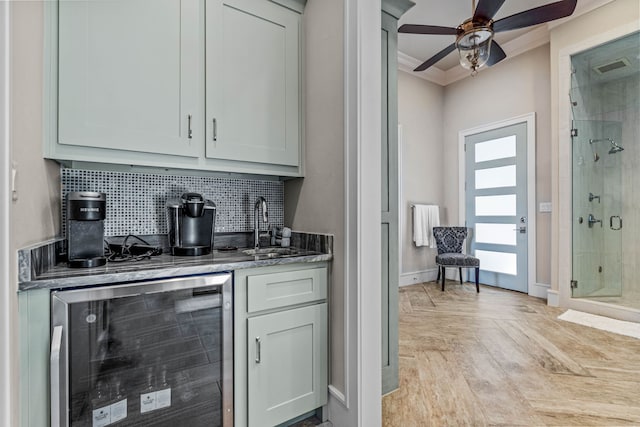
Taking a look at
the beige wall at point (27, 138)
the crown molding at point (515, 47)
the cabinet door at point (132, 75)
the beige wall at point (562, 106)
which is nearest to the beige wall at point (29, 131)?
the beige wall at point (27, 138)

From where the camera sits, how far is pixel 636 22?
297 centimetres

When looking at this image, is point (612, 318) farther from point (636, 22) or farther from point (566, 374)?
point (636, 22)

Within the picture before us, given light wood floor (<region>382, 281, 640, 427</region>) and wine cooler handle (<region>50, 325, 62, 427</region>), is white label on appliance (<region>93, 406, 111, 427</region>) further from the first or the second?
light wood floor (<region>382, 281, 640, 427</region>)

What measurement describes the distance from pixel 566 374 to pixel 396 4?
2635 millimetres

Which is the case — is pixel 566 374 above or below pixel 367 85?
below

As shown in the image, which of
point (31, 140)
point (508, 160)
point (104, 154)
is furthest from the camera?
point (508, 160)

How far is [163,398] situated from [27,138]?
1.10 m

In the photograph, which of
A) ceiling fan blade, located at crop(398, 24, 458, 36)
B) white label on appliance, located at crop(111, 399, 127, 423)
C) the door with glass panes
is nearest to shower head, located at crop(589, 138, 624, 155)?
the door with glass panes

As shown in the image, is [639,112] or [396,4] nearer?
[396,4]

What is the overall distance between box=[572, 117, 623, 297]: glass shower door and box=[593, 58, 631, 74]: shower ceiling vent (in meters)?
0.43

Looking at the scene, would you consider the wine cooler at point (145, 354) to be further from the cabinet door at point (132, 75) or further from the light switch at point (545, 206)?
the light switch at point (545, 206)

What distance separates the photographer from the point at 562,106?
3475 mm

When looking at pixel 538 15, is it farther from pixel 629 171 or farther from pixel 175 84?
pixel 175 84

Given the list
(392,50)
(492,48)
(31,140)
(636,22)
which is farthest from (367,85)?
(636,22)
